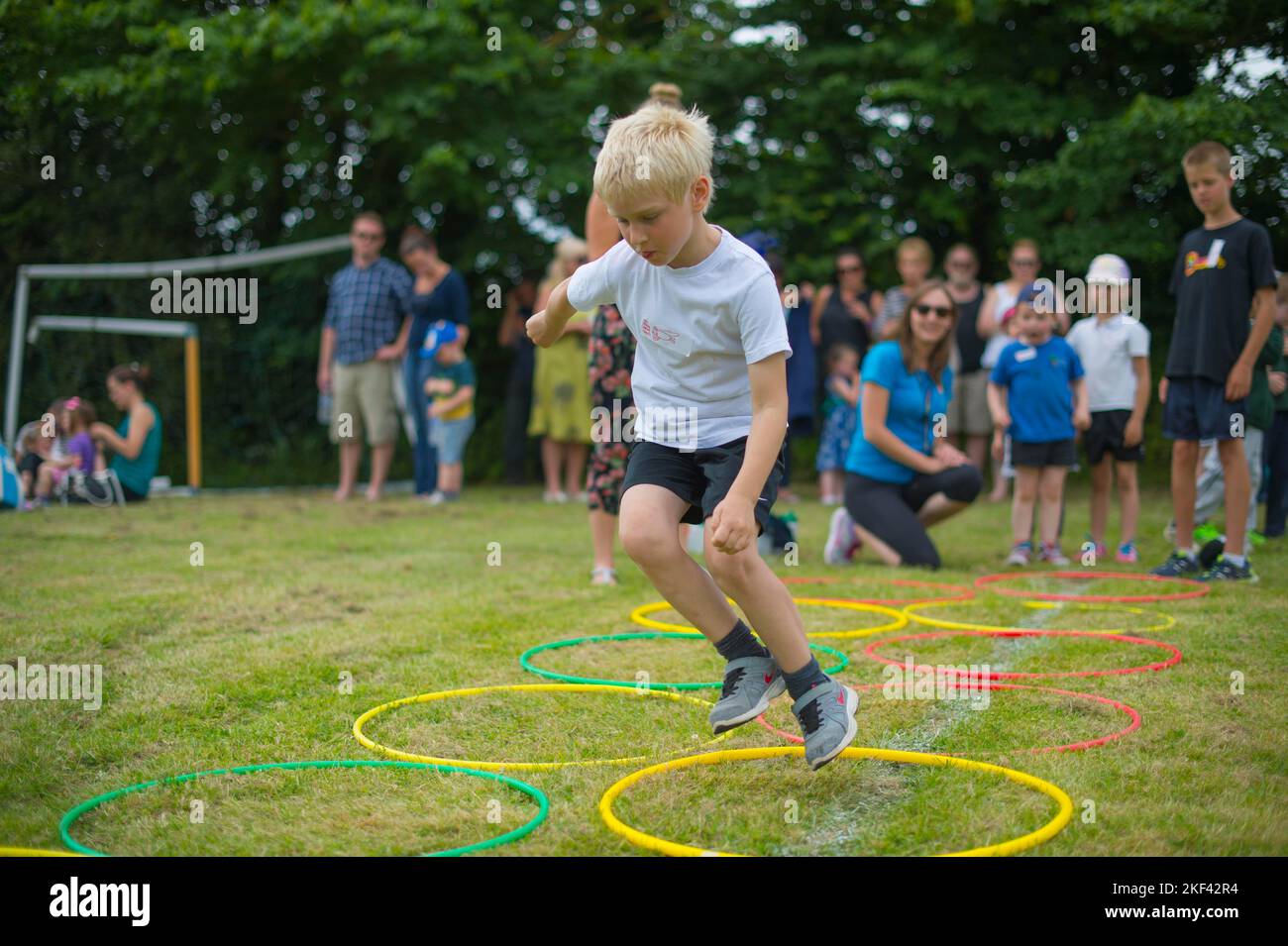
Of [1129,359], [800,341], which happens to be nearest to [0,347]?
[800,341]

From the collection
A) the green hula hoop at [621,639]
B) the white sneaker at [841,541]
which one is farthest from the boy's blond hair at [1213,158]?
the green hula hoop at [621,639]

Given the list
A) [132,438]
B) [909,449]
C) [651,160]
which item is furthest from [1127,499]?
[132,438]

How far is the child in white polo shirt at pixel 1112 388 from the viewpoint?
25.6 feet

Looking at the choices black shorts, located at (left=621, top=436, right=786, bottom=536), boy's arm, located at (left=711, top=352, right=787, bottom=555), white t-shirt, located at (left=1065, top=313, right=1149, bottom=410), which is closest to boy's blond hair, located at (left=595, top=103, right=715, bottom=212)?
boy's arm, located at (left=711, top=352, right=787, bottom=555)

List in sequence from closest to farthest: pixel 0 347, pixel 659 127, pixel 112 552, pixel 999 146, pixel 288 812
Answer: pixel 288 812 < pixel 659 127 < pixel 112 552 < pixel 0 347 < pixel 999 146

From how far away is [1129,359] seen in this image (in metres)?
7.89

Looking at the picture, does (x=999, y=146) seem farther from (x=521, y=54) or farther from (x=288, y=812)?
(x=288, y=812)

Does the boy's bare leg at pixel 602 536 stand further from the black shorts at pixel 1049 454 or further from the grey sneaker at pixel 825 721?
the grey sneaker at pixel 825 721

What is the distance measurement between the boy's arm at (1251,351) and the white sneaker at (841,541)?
2286 millimetres

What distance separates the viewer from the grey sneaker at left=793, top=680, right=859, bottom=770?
3199 millimetres

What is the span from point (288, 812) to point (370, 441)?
848cm
